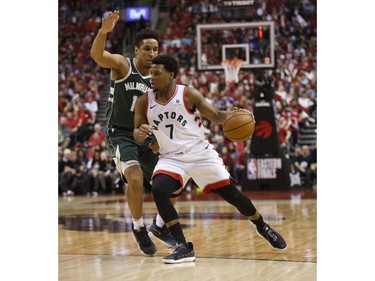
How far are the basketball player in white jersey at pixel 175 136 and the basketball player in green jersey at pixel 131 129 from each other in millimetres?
400

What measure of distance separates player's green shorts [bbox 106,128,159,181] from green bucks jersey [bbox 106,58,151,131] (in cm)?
8

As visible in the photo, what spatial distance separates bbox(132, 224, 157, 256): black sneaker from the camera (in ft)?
19.4

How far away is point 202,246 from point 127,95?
1.52 meters

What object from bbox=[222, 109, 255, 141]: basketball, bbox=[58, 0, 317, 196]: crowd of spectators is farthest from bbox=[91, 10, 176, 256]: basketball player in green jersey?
bbox=[58, 0, 317, 196]: crowd of spectators

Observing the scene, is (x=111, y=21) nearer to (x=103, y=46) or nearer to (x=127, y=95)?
(x=103, y=46)

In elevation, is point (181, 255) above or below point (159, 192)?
below

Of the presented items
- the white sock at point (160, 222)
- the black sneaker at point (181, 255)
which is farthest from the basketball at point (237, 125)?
the white sock at point (160, 222)

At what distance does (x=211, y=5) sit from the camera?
70.6ft

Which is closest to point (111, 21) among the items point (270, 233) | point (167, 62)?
point (167, 62)

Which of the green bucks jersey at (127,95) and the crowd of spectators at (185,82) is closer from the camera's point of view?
the green bucks jersey at (127,95)

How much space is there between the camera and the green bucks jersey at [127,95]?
240 inches

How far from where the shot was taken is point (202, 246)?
6.42 m

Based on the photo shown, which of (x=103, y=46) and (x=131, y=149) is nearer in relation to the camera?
(x=103, y=46)

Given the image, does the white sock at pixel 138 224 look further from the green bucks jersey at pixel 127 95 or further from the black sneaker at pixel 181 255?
the green bucks jersey at pixel 127 95
